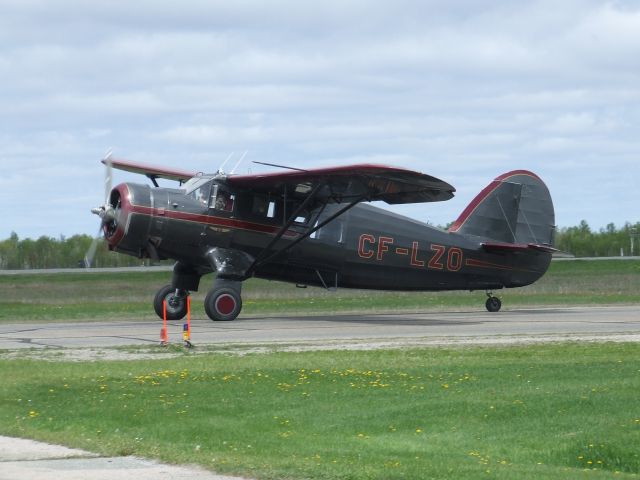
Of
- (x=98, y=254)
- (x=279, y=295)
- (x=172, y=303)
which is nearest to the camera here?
(x=172, y=303)

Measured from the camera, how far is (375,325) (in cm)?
2706

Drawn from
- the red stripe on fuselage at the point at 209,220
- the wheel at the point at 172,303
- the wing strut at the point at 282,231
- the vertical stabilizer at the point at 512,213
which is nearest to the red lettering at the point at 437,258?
the vertical stabilizer at the point at 512,213

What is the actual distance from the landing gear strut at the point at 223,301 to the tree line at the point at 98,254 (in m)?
64.4

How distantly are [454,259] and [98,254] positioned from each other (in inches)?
2461

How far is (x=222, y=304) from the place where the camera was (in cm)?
2791

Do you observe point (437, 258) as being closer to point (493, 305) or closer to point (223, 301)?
point (493, 305)

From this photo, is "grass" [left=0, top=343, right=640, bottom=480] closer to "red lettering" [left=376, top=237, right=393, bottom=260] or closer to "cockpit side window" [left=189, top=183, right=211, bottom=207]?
"cockpit side window" [left=189, top=183, right=211, bottom=207]

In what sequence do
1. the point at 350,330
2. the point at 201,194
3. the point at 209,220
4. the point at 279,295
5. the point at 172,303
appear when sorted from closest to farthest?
1. the point at 350,330
2. the point at 209,220
3. the point at 201,194
4. the point at 172,303
5. the point at 279,295

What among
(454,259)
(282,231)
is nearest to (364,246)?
(282,231)

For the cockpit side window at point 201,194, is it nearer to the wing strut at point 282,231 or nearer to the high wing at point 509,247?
the wing strut at point 282,231

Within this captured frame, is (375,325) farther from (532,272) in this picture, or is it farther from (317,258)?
(532,272)

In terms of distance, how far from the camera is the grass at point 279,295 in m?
35.0

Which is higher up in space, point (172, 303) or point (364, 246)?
point (364, 246)

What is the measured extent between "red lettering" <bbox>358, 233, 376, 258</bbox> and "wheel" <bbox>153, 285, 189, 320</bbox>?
4971mm
